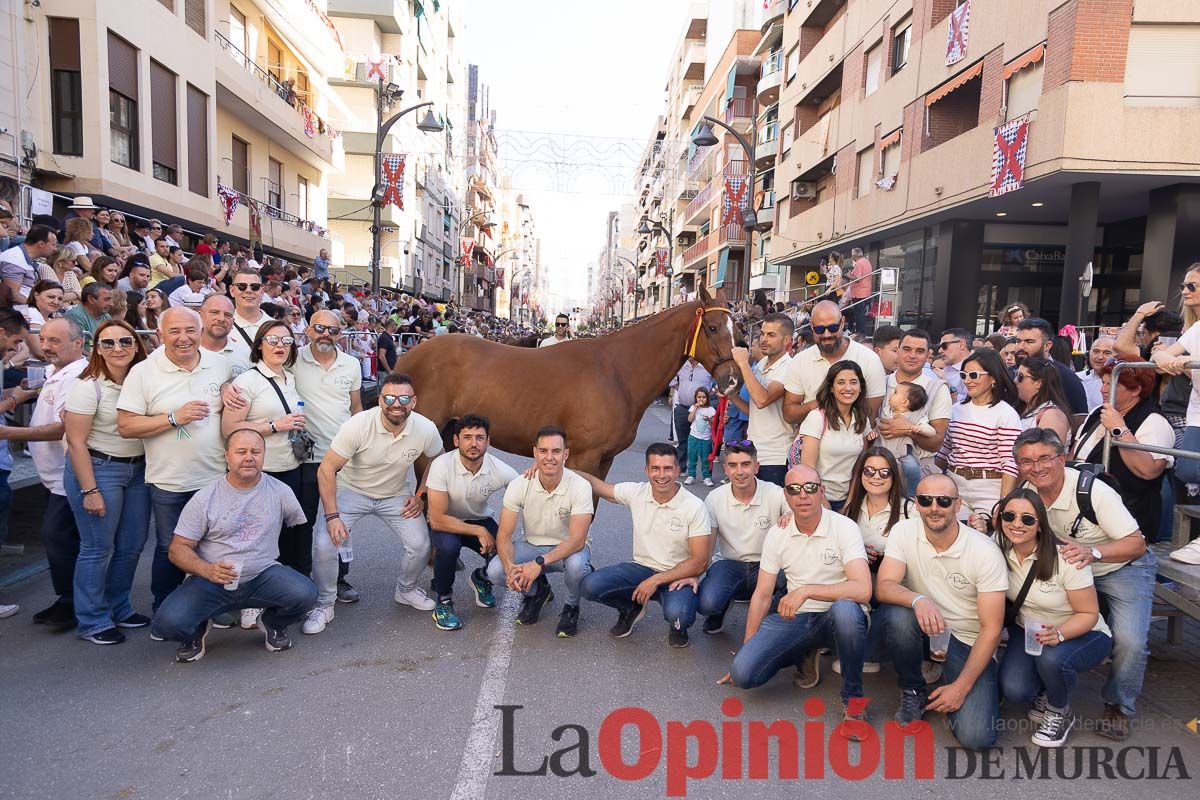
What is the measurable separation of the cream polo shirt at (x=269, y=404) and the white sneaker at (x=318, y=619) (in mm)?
964

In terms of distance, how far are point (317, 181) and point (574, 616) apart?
27955 millimetres

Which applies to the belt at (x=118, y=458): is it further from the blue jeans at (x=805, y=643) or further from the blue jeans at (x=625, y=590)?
the blue jeans at (x=805, y=643)

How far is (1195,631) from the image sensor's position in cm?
544

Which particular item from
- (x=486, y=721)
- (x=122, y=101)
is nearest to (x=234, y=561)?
(x=486, y=721)

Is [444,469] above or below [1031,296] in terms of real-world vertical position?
below

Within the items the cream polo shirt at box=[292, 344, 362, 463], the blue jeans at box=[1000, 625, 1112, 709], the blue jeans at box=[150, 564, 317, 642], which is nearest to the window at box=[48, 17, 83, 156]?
the cream polo shirt at box=[292, 344, 362, 463]

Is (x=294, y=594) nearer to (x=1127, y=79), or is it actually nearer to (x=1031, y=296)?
(x=1127, y=79)

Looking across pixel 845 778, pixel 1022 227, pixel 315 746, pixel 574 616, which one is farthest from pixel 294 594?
pixel 1022 227

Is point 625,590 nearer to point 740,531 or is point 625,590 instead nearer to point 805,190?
point 740,531

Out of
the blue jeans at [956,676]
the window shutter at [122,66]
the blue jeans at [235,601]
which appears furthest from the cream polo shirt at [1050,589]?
the window shutter at [122,66]

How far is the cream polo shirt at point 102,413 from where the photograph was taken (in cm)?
446

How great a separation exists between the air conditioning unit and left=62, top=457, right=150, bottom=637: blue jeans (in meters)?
29.0

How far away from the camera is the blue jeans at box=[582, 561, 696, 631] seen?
4.76 metres

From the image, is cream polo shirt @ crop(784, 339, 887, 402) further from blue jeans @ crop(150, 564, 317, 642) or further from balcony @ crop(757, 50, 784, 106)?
balcony @ crop(757, 50, 784, 106)
